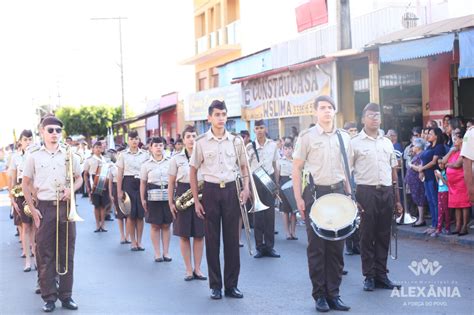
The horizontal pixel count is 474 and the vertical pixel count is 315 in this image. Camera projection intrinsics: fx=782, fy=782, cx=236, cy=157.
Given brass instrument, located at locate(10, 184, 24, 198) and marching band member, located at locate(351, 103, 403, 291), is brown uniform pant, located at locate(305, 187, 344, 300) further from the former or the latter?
brass instrument, located at locate(10, 184, 24, 198)

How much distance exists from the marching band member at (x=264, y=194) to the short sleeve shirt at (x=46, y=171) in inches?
166

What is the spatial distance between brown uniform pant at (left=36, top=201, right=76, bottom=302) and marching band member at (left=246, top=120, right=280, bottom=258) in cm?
404

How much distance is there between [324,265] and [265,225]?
166 inches

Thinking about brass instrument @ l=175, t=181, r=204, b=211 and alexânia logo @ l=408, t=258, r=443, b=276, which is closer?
alexânia logo @ l=408, t=258, r=443, b=276

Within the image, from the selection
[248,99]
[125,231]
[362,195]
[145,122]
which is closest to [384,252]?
[362,195]

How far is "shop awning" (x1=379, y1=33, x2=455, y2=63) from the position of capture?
14297mm

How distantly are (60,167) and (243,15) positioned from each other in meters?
26.4

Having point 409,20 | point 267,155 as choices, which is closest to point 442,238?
point 267,155

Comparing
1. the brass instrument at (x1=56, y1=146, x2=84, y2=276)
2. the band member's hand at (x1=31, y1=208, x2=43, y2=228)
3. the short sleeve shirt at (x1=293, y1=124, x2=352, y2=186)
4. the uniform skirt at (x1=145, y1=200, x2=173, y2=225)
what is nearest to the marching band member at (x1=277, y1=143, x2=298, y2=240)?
the uniform skirt at (x1=145, y1=200, x2=173, y2=225)

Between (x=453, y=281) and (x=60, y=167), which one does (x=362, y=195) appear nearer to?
(x=453, y=281)

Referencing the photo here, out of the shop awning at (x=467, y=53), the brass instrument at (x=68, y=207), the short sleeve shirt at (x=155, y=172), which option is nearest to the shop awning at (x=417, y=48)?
the shop awning at (x=467, y=53)

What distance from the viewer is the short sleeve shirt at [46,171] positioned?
8.70m

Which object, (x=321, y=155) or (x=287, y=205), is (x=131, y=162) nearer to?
(x=287, y=205)

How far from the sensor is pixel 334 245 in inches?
319
